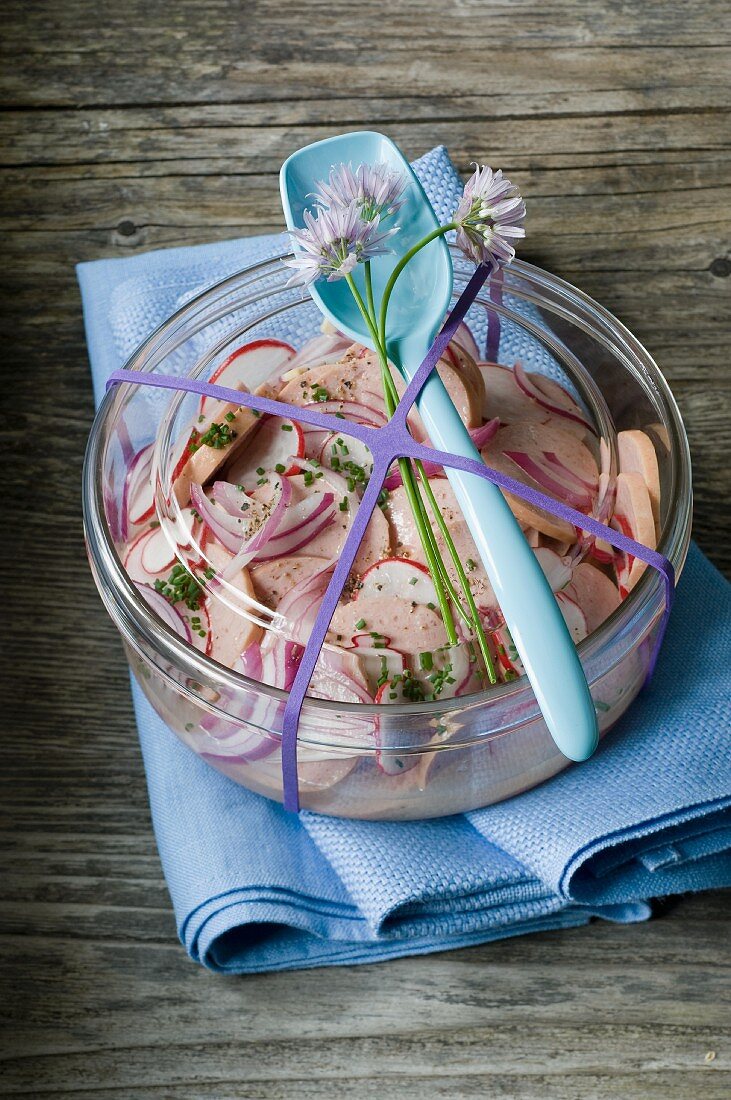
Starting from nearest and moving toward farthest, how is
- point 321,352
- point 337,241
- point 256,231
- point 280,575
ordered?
point 337,241 → point 280,575 → point 321,352 → point 256,231

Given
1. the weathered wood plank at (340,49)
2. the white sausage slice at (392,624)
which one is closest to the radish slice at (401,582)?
the white sausage slice at (392,624)

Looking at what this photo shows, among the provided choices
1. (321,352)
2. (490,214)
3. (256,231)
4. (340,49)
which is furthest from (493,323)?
(340,49)

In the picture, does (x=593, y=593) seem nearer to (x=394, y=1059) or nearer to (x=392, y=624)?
(x=392, y=624)

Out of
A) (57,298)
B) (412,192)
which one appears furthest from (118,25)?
(412,192)

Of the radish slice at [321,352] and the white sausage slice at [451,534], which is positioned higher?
the radish slice at [321,352]

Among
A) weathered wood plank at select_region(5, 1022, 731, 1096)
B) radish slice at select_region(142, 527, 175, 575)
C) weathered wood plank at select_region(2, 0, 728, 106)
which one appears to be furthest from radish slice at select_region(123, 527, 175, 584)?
weathered wood plank at select_region(2, 0, 728, 106)

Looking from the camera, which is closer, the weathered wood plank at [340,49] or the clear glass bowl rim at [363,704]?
the clear glass bowl rim at [363,704]

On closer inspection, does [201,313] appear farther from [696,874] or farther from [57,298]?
[696,874]

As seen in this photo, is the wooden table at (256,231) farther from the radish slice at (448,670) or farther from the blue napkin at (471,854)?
the radish slice at (448,670)
